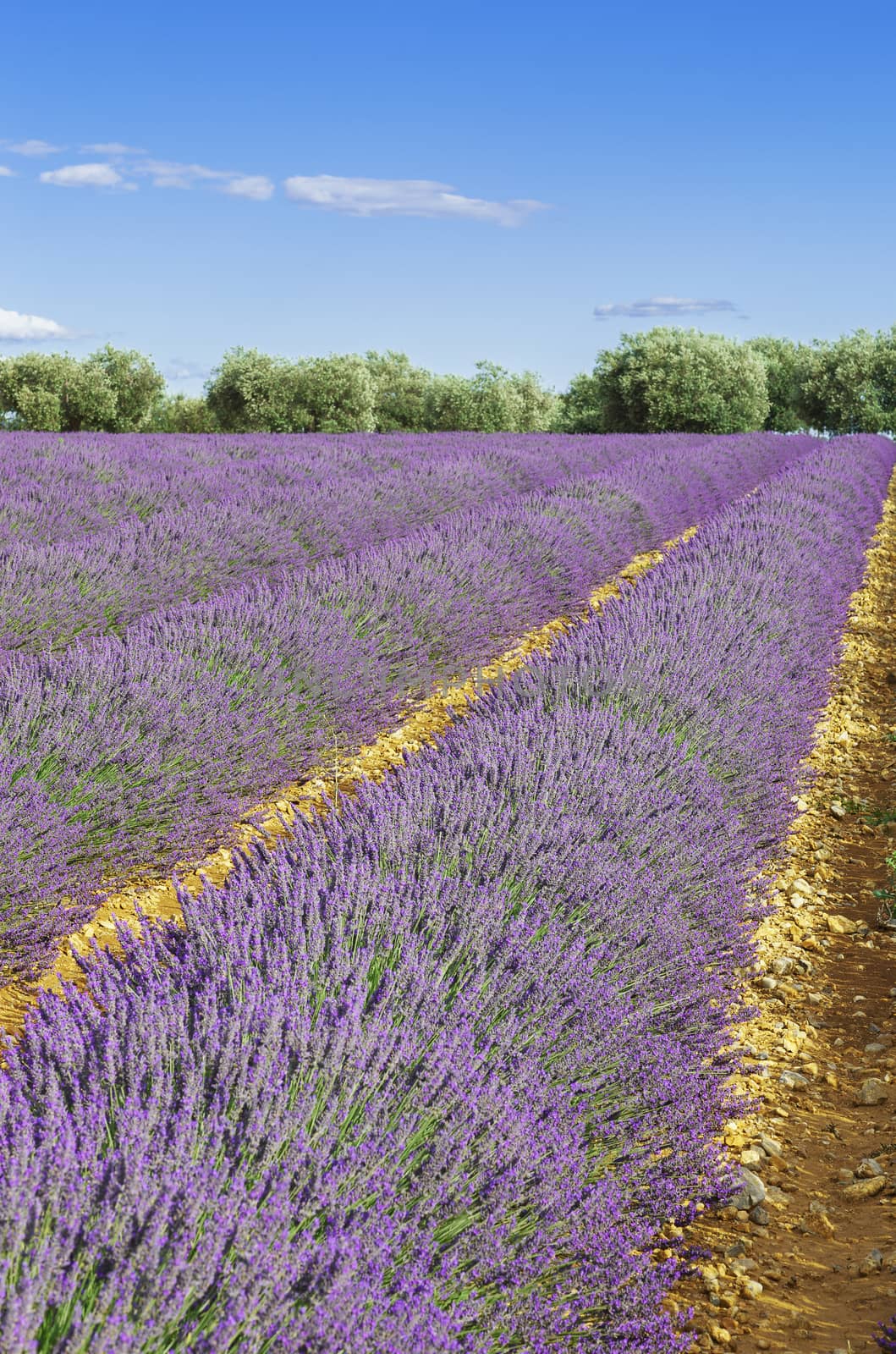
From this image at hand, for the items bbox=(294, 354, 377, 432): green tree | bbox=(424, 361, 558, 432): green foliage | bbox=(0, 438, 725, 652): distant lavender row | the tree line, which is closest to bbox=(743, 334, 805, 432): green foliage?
the tree line

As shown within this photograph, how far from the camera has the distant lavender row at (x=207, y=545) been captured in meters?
5.39

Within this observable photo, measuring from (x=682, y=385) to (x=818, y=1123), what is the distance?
27730 mm

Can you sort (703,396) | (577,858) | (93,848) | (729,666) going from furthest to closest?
(703,396) < (729,666) < (93,848) < (577,858)

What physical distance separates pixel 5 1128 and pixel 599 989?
111 centimetres

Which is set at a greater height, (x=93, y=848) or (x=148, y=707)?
(x=148, y=707)

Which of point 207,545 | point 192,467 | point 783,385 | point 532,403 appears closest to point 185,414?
point 532,403

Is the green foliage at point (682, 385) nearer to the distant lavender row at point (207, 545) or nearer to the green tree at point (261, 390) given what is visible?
the green tree at point (261, 390)

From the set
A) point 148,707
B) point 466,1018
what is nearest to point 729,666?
point 148,707

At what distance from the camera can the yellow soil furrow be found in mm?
3043

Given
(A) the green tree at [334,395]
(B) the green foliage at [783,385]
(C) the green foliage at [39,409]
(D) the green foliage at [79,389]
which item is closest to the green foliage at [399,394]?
(A) the green tree at [334,395]

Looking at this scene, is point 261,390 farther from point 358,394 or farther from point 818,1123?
point 818,1123

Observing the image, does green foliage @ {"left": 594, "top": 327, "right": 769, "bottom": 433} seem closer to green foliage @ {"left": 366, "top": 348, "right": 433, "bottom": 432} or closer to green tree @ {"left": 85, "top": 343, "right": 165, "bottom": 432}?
green foliage @ {"left": 366, "top": 348, "right": 433, "bottom": 432}

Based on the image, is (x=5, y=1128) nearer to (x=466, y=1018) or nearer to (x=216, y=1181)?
→ (x=216, y=1181)

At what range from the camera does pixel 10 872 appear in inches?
120
